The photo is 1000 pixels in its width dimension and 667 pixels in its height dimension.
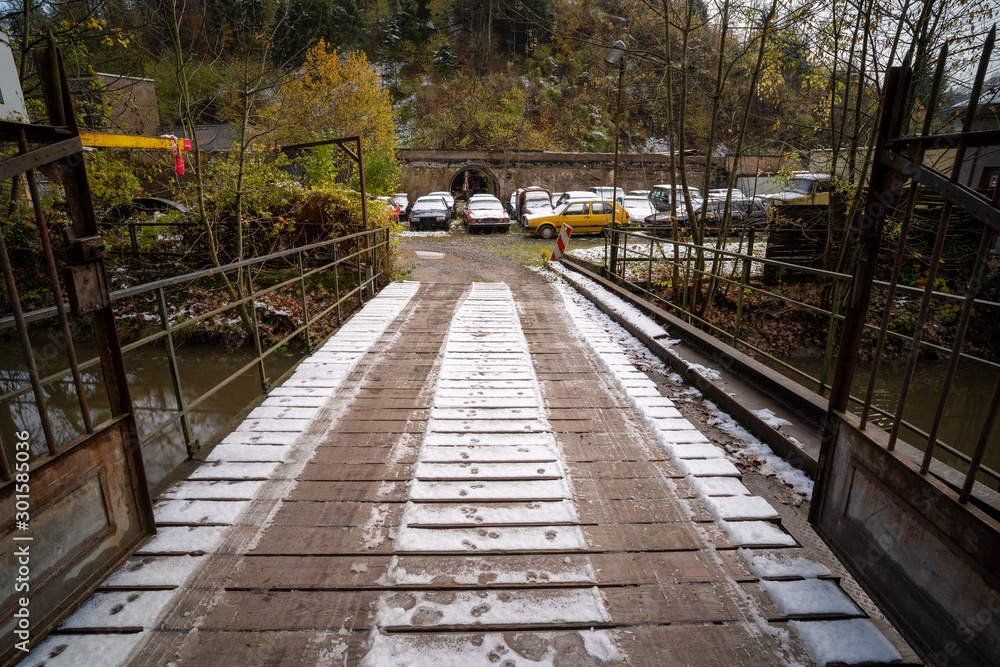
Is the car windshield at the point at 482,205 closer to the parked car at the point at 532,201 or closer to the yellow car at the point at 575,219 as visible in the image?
the parked car at the point at 532,201

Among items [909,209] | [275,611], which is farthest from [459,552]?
[909,209]

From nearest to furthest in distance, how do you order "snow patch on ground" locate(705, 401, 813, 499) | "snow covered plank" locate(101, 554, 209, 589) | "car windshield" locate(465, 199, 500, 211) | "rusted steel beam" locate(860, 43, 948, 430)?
1. "rusted steel beam" locate(860, 43, 948, 430)
2. "snow covered plank" locate(101, 554, 209, 589)
3. "snow patch on ground" locate(705, 401, 813, 499)
4. "car windshield" locate(465, 199, 500, 211)

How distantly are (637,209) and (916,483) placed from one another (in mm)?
20542

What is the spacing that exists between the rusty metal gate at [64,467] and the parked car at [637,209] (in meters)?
18.9

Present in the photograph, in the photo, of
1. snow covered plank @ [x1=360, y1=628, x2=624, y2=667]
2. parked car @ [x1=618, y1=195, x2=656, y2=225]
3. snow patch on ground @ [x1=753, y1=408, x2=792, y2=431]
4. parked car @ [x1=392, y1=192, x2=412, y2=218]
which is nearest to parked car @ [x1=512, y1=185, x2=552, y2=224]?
parked car @ [x1=618, y1=195, x2=656, y2=225]

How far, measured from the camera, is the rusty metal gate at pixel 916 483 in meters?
1.59

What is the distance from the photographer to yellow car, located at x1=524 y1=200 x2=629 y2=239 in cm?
1998

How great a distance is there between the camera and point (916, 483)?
1.84 m

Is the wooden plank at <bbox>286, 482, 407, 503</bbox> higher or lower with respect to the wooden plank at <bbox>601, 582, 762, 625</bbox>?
lower

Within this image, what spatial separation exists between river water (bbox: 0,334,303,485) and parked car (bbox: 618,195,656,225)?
49.0ft

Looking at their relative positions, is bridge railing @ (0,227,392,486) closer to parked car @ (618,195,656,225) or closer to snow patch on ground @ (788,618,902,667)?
snow patch on ground @ (788,618,902,667)

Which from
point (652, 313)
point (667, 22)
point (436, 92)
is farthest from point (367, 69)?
point (652, 313)

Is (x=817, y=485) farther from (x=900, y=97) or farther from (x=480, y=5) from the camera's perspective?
(x=480, y=5)

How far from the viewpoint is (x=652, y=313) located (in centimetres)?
664
